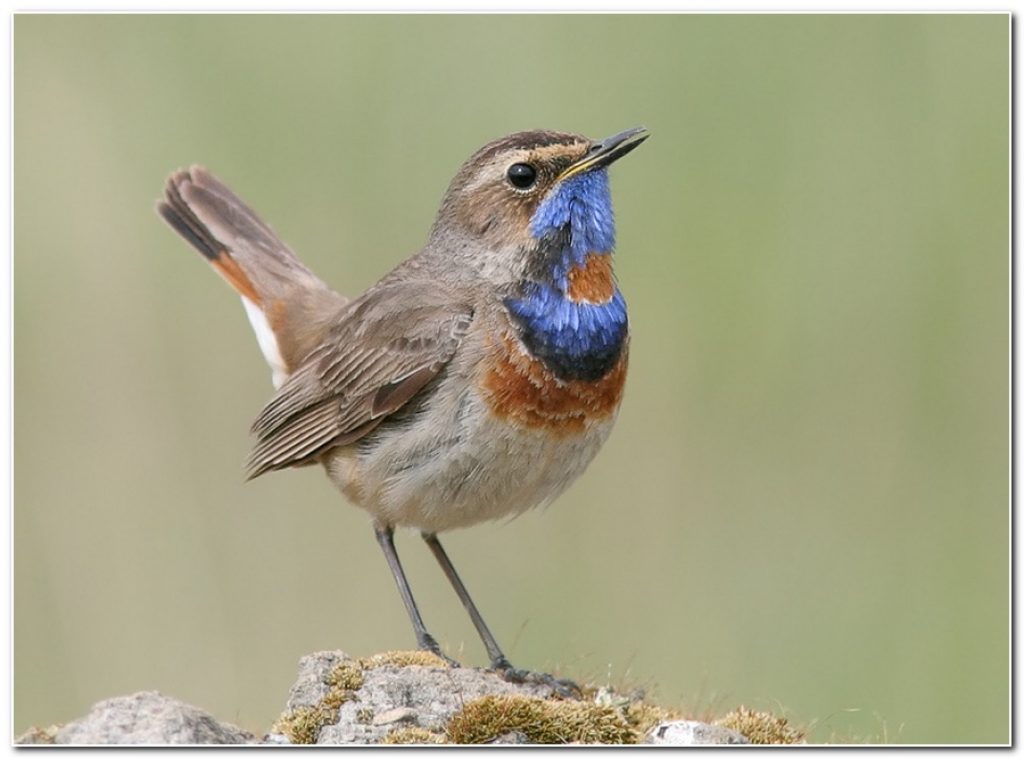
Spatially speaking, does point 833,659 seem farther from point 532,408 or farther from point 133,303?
point 133,303

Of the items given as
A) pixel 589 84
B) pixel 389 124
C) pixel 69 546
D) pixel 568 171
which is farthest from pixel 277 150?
pixel 568 171

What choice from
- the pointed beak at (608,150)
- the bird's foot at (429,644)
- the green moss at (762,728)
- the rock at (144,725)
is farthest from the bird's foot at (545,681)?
the pointed beak at (608,150)

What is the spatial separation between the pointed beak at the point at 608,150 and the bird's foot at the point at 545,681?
6.68ft

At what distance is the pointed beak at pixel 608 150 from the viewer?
6.94 meters

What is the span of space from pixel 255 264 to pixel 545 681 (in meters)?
3.20

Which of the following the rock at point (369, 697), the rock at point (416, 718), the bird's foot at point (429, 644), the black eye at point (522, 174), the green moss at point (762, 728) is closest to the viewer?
the rock at point (416, 718)

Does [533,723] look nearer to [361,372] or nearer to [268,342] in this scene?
[361,372]

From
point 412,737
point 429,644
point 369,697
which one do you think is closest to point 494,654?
point 429,644

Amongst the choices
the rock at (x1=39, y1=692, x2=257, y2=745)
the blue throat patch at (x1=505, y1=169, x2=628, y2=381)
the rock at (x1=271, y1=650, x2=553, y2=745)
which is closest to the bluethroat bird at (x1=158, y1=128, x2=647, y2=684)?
the blue throat patch at (x1=505, y1=169, x2=628, y2=381)

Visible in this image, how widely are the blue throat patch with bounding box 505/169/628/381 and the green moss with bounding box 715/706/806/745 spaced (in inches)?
60.1

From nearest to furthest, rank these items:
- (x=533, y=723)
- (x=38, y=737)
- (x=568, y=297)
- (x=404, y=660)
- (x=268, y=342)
→ (x=38, y=737) → (x=533, y=723) → (x=404, y=660) → (x=568, y=297) → (x=268, y=342)

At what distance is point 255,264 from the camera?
9.17 meters

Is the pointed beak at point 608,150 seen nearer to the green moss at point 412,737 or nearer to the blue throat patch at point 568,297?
the blue throat patch at point 568,297

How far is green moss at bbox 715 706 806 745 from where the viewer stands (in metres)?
6.29
